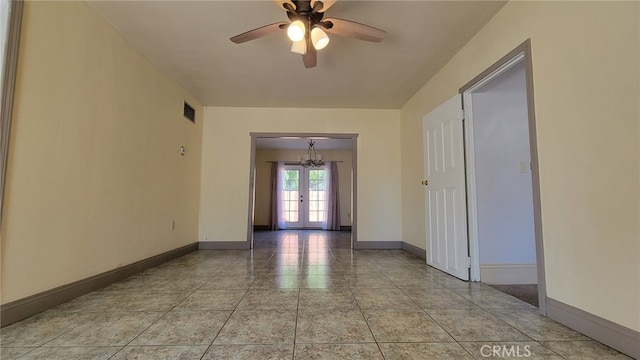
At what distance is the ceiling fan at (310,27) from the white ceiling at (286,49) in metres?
0.22

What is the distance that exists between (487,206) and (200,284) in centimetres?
282

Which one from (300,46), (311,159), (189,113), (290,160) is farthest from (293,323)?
(290,160)

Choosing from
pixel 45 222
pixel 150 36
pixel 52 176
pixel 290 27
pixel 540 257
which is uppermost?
pixel 150 36

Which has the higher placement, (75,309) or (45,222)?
(45,222)

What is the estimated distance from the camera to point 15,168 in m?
1.67

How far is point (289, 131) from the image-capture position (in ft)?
15.5

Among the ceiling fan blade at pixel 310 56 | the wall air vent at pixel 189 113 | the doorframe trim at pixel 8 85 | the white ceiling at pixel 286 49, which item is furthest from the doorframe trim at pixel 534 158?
the wall air vent at pixel 189 113

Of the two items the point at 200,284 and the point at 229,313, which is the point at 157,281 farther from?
the point at 229,313

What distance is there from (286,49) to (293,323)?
8.34ft

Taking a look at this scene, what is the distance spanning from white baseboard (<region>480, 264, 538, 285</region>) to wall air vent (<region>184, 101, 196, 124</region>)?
13.8 feet

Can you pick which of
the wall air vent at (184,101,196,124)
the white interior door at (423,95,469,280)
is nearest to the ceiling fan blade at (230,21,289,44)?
the white interior door at (423,95,469,280)

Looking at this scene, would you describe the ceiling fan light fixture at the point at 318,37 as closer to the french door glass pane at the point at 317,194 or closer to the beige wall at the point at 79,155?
the beige wall at the point at 79,155

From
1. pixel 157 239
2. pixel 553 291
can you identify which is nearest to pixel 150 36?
pixel 157 239

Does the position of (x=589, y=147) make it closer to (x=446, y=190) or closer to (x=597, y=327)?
(x=597, y=327)
